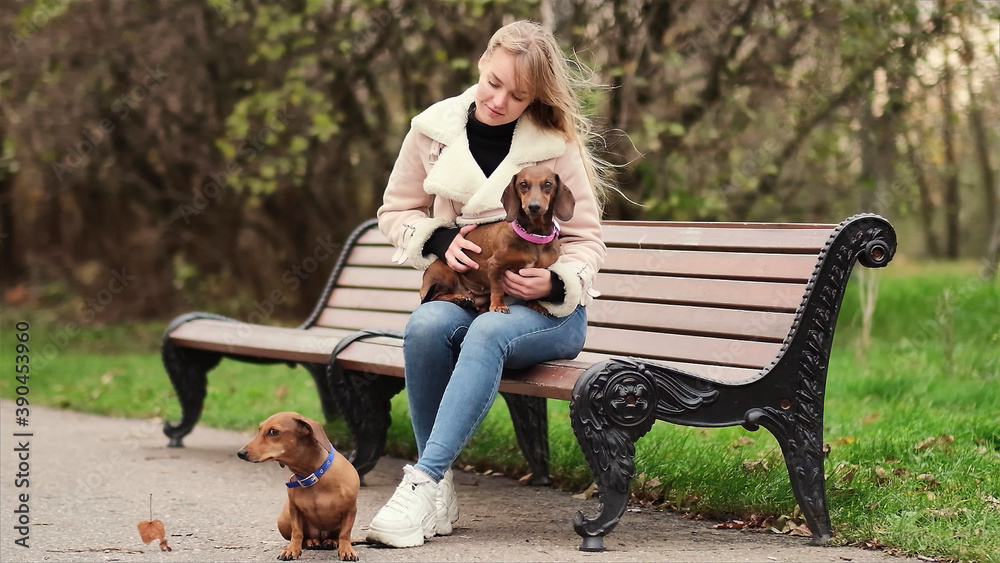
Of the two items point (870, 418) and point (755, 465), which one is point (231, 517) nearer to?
point (755, 465)

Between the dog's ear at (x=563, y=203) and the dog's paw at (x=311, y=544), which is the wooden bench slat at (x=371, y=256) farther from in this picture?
the dog's paw at (x=311, y=544)

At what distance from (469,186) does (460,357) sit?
2.19 feet

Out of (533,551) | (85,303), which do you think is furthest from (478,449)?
(85,303)

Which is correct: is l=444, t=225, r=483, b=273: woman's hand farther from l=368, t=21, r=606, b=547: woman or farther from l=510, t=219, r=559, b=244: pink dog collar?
l=510, t=219, r=559, b=244: pink dog collar

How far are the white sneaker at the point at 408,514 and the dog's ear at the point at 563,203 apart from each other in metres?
0.98

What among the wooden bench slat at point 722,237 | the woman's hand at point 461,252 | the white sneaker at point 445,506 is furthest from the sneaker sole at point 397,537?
the wooden bench slat at point 722,237

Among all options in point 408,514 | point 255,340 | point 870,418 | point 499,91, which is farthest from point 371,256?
point 408,514

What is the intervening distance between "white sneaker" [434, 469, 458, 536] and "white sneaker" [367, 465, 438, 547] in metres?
0.08

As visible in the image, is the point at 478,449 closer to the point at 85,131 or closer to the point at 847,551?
the point at 847,551

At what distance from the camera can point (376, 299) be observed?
18.9 ft

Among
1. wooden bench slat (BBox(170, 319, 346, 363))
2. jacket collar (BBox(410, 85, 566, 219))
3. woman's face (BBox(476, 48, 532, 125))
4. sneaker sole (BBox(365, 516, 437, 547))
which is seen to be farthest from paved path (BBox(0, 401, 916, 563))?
woman's face (BBox(476, 48, 532, 125))

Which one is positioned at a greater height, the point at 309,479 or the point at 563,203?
the point at 563,203

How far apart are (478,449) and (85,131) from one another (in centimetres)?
594

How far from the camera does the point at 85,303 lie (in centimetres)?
1315
